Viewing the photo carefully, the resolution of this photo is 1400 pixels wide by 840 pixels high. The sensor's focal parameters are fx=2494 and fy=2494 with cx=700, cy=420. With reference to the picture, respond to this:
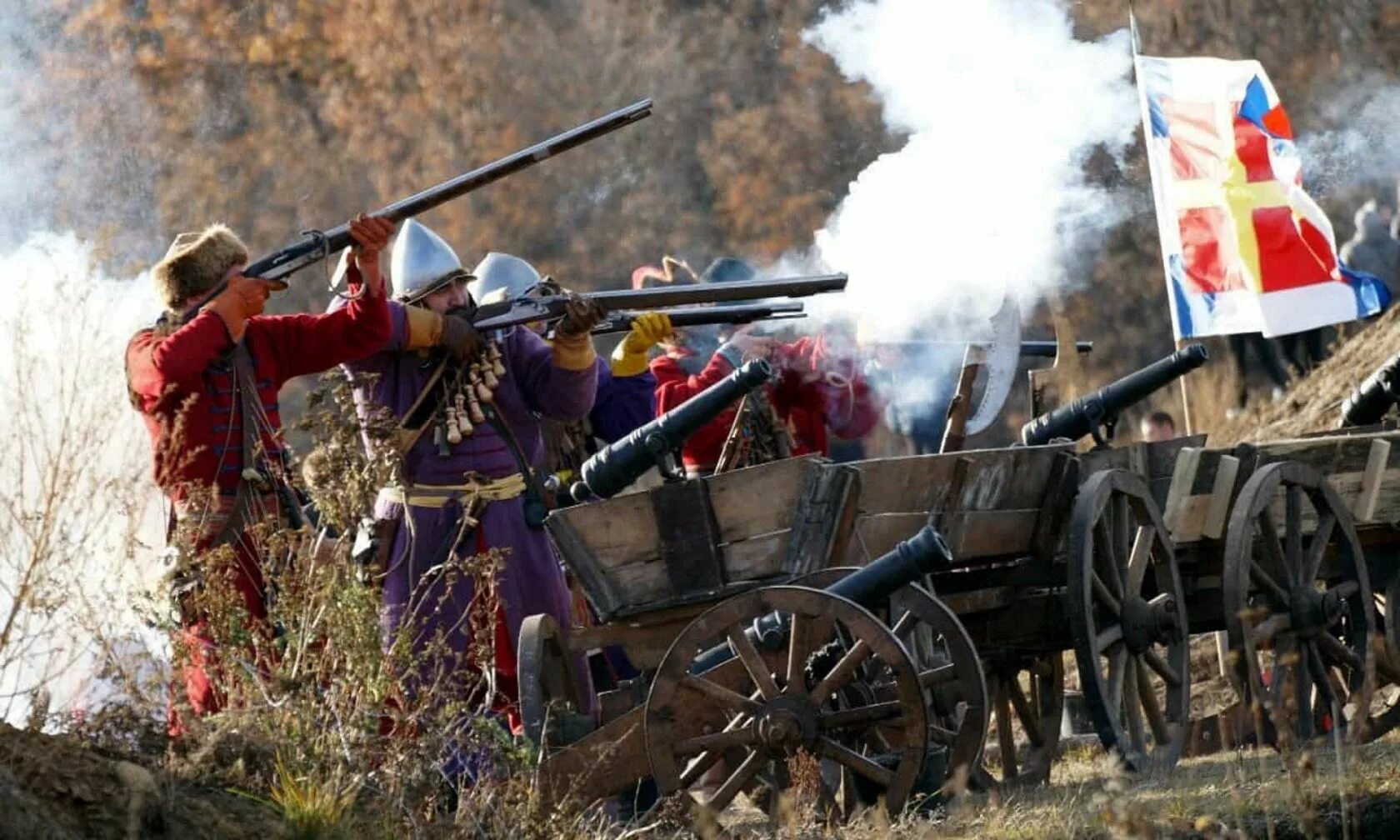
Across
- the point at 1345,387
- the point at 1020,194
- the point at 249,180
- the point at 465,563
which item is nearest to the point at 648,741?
the point at 465,563

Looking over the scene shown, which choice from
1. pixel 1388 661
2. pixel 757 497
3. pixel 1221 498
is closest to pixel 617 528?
pixel 757 497

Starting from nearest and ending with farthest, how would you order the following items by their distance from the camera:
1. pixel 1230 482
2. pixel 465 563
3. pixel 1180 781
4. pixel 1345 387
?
pixel 465 563
pixel 1180 781
pixel 1230 482
pixel 1345 387

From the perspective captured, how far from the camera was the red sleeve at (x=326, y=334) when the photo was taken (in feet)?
25.4

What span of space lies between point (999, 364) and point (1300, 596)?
4.97 feet

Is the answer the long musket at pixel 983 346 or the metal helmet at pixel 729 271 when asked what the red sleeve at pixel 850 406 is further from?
the metal helmet at pixel 729 271

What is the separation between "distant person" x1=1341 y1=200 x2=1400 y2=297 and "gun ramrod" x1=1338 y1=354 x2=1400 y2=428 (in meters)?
7.57

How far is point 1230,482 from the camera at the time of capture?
854 cm

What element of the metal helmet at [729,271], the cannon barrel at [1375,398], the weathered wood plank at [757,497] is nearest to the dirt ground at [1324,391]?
the cannon barrel at [1375,398]

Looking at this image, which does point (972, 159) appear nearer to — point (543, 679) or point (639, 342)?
point (639, 342)

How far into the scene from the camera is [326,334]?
7.74 meters

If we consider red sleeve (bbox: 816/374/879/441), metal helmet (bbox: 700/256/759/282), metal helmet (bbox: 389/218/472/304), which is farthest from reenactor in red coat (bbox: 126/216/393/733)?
metal helmet (bbox: 700/256/759/282)

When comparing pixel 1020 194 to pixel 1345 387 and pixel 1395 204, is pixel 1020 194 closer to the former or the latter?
pixel 1345 387

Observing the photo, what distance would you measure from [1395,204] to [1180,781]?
490 inches

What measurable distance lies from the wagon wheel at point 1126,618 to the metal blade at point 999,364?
3.99 ft
